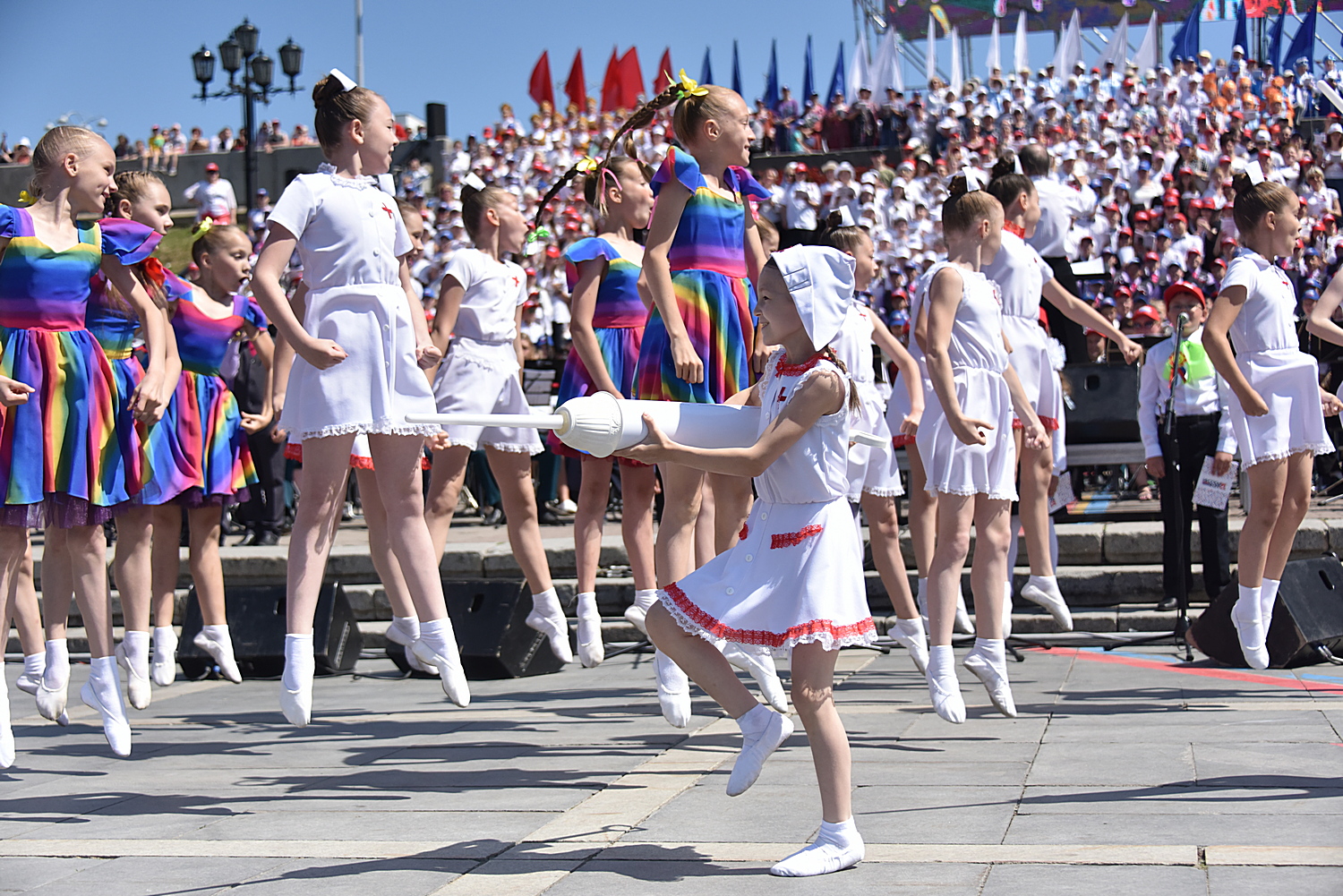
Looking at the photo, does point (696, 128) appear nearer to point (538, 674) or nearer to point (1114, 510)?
point (538, 674)

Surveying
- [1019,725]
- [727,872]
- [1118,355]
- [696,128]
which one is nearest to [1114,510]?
[1118,355]

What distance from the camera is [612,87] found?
3225cm

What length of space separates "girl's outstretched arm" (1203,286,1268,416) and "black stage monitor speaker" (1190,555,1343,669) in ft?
3.48

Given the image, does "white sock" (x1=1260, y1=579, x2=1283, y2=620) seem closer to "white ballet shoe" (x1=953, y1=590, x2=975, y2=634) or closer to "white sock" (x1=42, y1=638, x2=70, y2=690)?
"white ballet shoe" (x1=953, y1=590, x2=975, y2=634)

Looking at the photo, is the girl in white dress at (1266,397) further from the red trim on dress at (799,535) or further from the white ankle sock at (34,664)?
the white ankle sock at (34,664)

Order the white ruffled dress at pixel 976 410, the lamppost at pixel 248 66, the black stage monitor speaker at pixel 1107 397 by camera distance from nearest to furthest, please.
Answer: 1. the white ruffled dress at pixel 976 410
2. the black stage monitor speaker at pixel 1107 397
3. the lamppost at pixel 248 66

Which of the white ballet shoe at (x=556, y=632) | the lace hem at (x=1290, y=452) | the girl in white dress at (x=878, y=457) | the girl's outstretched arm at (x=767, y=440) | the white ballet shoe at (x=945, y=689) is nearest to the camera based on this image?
the girl's outstretched arm at (x=767, y=440)

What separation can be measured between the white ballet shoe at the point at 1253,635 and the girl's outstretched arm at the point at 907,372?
1599 mm

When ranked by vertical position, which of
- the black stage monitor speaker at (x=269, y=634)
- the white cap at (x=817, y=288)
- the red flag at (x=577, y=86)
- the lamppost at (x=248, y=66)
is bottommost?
the black stage monitor speaker at (x=269, y=634)

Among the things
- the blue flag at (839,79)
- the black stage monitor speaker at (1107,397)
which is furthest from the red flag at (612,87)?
the black stage monitor speaker at (1107,397)

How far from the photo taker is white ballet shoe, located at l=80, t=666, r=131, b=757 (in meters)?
4.75

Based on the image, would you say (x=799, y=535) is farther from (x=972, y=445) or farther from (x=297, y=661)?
(x=297, y=661)

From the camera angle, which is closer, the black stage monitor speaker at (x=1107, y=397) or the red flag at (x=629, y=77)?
the black stage monitor speaker at (x=1107, y=397)

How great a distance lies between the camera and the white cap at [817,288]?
3.49 m
